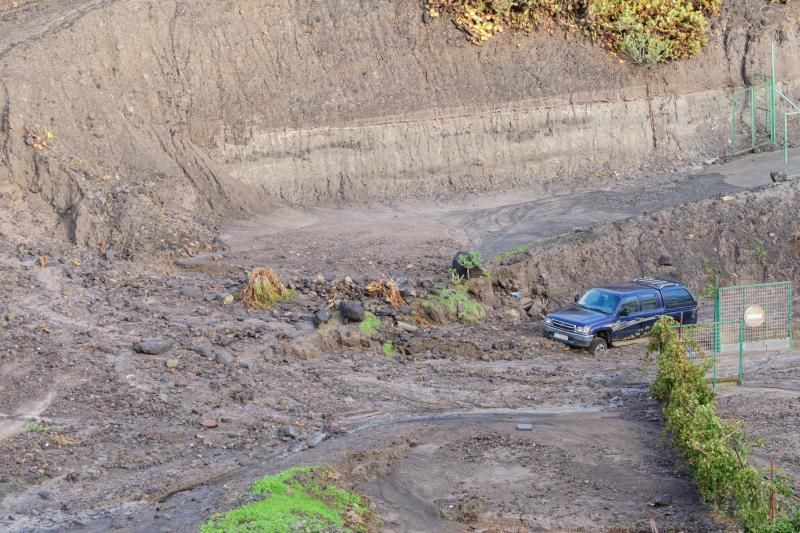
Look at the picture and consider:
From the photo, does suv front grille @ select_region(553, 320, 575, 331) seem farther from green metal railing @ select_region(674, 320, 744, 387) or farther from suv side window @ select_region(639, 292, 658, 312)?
green metal railing @ select_region(674, 320, 744, 387)

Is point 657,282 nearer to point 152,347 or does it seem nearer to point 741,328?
point 741,328

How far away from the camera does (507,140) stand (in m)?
33.0

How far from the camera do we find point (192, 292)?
2347 centimetres

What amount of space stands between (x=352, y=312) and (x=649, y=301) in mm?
6355

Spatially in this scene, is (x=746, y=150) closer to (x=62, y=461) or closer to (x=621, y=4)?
(x=621, y=4)

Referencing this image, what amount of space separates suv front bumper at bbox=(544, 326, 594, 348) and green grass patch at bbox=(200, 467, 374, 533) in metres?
8.09

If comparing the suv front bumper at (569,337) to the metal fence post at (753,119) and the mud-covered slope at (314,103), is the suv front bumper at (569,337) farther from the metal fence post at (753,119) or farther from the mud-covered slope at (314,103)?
the metal fence post at (753,119)

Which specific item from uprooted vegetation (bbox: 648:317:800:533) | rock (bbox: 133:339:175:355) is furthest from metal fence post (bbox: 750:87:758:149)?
rock (bbox: 133:339:175:355)

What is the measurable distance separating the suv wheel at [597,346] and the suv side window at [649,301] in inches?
49.0

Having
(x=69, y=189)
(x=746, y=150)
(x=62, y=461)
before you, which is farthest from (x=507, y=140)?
(x=62, y=461)

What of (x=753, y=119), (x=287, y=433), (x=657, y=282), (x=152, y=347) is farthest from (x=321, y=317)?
(x=753, y=119)

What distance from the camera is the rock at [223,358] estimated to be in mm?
20047

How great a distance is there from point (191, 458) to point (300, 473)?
7.93 feet

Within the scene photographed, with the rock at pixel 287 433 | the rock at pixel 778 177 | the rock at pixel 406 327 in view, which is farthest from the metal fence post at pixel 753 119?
the rock at pixel 287 433
